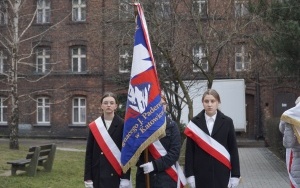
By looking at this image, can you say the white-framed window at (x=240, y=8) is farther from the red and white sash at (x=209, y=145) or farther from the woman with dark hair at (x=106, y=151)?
the red and white sash at (x=209, y=145)

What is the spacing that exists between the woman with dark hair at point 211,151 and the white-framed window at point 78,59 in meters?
31.7

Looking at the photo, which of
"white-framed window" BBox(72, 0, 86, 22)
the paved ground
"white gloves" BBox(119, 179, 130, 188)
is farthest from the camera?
"white-framed window" BBox(72, 0, 86, 22)

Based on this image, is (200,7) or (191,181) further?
(200,7)

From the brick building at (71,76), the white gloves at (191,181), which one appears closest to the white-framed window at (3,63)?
the brick building at (71,76)

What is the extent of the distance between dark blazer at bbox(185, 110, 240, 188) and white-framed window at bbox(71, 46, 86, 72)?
104 feet

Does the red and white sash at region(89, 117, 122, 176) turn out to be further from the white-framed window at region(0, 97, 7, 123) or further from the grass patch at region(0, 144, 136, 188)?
the white-framed window at region(0, 97, 7, 123)

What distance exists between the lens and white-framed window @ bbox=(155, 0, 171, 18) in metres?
18.4

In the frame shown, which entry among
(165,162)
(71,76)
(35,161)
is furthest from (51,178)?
(71,76)

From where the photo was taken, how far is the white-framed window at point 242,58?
23.8 meters

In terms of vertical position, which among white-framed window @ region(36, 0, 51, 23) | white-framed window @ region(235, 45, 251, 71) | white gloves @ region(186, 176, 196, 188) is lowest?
white gloves @ region(186, 176, 196, 188)

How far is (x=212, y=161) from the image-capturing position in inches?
259

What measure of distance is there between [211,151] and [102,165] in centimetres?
133

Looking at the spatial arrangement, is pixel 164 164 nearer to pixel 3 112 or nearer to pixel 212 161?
pixel 212 161

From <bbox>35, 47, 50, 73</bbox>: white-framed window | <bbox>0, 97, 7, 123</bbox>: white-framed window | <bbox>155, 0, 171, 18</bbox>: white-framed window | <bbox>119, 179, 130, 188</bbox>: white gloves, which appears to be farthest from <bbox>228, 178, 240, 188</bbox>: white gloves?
<bbox>0, 97, 7, 123</bbox>: white-framed window
